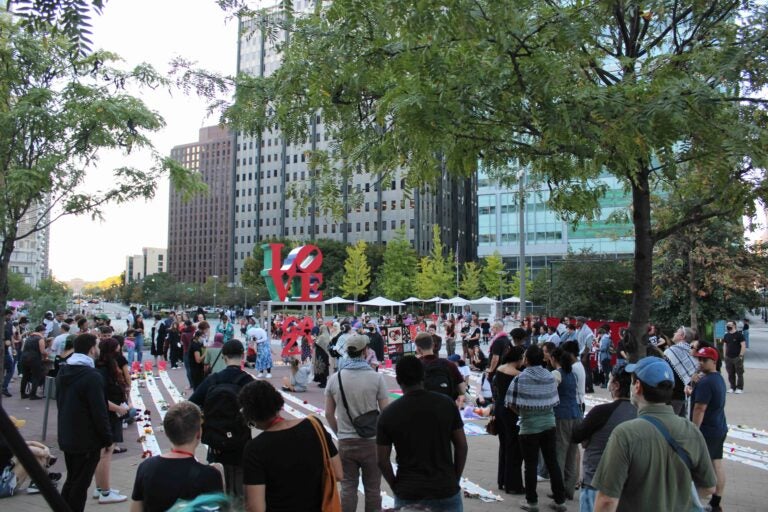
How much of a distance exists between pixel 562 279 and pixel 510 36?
26.7 meters

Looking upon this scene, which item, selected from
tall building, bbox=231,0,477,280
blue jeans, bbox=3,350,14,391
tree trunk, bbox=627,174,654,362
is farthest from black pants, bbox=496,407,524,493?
tall building, bbox=231,0,477,280

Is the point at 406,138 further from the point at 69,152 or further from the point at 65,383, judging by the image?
the point at 69,152

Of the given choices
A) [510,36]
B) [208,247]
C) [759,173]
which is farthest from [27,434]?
[208,247]

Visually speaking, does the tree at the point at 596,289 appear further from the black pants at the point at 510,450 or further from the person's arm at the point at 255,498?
the person's arm at the point at 255,498

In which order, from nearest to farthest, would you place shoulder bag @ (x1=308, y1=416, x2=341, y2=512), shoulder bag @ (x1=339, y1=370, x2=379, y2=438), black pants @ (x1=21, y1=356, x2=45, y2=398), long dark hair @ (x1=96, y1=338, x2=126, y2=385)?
shoulder bag @ (x1=308, y1=416, x2=341, y2=512), shoulder bag @ (x1=339, y1=370, x2=379, y2=438), long dark hair @ (x1=96, y1=338, x2=126, y2=385), black pants @ (x1=21, y1=356, x2=45, y2=398)

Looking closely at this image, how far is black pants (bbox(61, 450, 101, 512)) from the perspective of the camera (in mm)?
5500

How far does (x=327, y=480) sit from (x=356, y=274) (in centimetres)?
7586

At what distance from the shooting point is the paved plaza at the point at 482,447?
679cm

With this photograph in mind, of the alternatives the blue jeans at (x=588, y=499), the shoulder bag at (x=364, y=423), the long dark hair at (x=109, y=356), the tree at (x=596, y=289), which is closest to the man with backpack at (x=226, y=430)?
the shoulder bag at (x=364, y=423)

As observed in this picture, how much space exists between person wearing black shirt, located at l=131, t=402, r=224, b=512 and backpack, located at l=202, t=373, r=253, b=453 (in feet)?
5.87

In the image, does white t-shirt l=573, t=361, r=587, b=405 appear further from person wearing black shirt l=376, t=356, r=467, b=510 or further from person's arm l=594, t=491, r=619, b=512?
person's arm l=594, t=491, r=619, b=512

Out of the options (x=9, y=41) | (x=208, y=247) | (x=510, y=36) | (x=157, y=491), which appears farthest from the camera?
(x=208, y=247)

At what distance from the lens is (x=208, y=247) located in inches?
7308

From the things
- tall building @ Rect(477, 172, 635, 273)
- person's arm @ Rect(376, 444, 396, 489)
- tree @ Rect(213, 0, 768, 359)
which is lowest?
person's arm @ Rect(376, 444, 396, 489)
